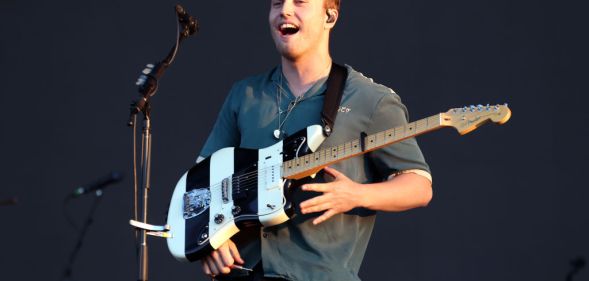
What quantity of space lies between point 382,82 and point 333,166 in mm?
1887

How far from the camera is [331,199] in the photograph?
2971mm

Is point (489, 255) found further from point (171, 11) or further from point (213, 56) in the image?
point (171, 11)

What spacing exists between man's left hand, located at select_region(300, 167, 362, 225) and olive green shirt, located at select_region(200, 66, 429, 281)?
141mm

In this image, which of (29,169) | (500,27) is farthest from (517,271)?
(29,169)

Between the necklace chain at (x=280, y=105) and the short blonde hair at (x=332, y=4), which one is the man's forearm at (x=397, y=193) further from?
the short blonde hair at (x=332, y=4)

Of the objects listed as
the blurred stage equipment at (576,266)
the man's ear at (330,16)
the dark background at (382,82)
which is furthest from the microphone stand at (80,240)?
the blurred stage equipment at (576,266)

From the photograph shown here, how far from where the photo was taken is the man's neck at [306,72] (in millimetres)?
3404

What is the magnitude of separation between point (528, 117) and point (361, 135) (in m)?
2.07

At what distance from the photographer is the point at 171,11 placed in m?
5.28

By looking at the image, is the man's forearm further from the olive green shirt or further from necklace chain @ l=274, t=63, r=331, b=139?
necklace chain @ l=274, t=63, r=331, b=139

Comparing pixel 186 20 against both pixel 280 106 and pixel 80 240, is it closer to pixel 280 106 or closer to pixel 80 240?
pixel 280 106

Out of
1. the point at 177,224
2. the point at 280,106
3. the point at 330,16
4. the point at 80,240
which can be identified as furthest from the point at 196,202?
the point at 80,240

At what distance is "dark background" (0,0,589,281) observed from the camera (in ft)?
15.9

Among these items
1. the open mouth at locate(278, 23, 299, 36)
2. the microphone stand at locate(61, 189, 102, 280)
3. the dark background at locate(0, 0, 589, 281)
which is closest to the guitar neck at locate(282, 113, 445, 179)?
the open mouth at locate(278, 23, 299, 36)
